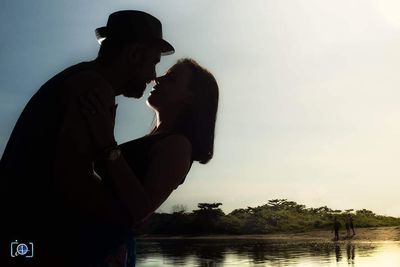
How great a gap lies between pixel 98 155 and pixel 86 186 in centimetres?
13

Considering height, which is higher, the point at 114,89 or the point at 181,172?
the point at 114,89

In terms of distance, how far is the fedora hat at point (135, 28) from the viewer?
6.00 ft

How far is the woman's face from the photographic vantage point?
2477 millimetres

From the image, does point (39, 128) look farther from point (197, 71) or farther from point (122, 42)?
point (197, 71)

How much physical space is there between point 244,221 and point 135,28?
4165cm

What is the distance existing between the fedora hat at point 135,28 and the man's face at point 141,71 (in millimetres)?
42

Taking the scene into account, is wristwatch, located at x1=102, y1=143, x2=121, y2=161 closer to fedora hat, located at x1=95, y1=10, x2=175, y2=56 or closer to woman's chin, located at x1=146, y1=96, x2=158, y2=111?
fedora hat, located at x1=95, y1=10, x2=175, y2=56

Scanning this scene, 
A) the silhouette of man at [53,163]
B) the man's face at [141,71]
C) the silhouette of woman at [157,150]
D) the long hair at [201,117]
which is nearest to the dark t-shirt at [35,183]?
the silhouette of man at [53,163]

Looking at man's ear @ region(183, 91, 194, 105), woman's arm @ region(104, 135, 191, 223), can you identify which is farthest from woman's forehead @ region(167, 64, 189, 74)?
woman's arm @ region(104, 135, 191, 223)

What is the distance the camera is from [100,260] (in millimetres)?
1673

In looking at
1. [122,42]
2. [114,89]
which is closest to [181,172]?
[114,89]

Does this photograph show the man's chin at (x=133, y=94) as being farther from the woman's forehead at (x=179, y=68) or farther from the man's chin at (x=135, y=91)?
the woman's forehead at (x=179, y=68)

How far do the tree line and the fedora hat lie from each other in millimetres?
38096

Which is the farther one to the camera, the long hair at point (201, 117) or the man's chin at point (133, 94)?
the long hair at point (201, 117)
